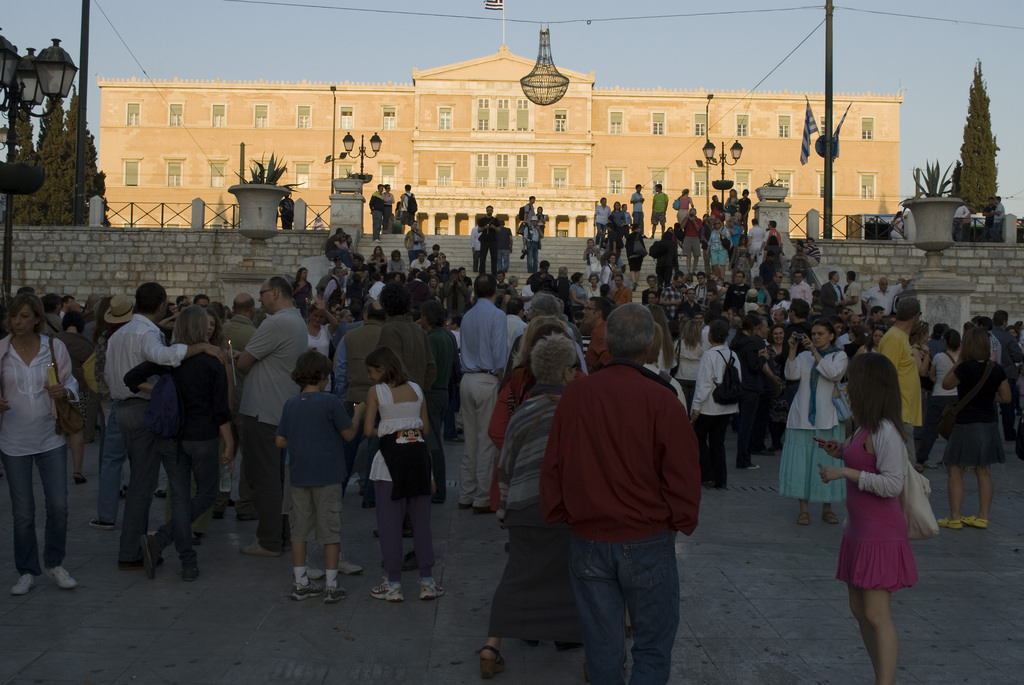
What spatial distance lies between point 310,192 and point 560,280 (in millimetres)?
52041

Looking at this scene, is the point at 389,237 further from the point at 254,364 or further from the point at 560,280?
the point at 254,364

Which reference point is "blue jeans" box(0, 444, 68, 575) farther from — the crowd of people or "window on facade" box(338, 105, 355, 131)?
"window on facade" box(338, 105, 355, 131)

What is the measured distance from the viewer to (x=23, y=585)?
19.3 ft

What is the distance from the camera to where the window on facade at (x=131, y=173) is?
67.2m

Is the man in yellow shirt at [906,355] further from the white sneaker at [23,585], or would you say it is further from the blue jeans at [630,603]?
the white sneaker at [23,585]

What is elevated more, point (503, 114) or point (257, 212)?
point (503, 114)

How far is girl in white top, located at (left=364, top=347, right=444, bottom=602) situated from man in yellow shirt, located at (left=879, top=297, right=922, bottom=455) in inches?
194

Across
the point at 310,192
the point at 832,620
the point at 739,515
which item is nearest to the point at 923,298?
the point at 739,515

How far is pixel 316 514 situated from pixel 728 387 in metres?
5.07

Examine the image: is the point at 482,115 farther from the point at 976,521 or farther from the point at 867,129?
the point at 976,521

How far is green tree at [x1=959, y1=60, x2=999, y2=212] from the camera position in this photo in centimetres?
5097

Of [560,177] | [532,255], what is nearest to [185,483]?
[532,255]

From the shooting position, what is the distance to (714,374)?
9.88 meters

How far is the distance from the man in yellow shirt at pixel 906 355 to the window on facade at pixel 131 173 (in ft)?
214
